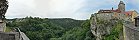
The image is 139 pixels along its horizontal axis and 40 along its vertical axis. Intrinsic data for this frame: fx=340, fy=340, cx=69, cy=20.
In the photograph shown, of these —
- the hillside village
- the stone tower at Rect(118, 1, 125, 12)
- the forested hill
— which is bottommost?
the forested hill

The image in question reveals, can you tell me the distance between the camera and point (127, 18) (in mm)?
62344

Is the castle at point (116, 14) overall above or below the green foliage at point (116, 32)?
above

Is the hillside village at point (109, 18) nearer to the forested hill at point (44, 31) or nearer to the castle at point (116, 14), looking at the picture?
the castle at point (116, 14)

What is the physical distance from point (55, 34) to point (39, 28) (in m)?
5.49

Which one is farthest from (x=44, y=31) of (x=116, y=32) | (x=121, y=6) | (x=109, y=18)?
(x=116, y=32)

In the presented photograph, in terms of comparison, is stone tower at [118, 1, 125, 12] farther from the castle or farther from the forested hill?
the forested hill

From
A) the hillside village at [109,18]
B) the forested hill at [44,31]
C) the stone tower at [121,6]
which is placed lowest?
the forested hill at [44,31]

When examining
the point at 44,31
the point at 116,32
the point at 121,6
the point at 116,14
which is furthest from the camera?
the point at 44,31

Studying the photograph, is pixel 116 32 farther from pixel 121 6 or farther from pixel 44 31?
pixel 44 31

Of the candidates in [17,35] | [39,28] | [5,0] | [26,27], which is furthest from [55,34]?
[17,35]

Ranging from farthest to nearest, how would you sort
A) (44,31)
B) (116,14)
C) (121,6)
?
(44,31) < (121,6) < (116,14)

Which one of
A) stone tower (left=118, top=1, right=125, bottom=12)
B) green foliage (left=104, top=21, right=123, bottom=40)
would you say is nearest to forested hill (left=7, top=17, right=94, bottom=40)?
stone tower (left=118, top=1, right=125, bottom=12)

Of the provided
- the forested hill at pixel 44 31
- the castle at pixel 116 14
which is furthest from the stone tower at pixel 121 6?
the forested hill at pixel 44 31

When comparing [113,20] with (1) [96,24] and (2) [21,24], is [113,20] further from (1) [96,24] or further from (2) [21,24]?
(2) [21,24]
